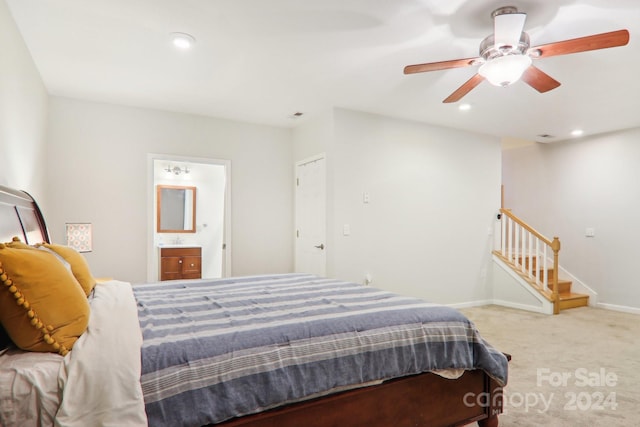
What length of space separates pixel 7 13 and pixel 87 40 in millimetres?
477

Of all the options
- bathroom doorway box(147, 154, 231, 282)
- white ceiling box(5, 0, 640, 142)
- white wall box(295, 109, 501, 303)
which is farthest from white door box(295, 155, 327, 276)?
bathroom doorway box(147, 154, 231, 282)

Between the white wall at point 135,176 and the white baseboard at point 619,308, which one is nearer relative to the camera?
the white wall at point 135,176

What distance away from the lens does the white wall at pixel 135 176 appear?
158 inches

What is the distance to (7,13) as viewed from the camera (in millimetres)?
2381

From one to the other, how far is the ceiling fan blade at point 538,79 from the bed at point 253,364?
5.56ft

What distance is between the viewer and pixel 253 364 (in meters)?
1.46

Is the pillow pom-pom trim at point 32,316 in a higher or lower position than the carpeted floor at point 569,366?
higher

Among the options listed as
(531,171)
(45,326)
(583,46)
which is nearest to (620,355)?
(583,46)

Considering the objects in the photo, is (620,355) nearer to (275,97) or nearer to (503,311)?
(503,311)

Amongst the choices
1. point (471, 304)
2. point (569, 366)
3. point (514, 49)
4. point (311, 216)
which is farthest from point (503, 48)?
point (471, 304)

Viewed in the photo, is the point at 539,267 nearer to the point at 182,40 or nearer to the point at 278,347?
the point at 278,347

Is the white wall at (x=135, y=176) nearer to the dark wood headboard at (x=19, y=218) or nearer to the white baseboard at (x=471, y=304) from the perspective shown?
the dark wood headboard at (x=19, y=218)

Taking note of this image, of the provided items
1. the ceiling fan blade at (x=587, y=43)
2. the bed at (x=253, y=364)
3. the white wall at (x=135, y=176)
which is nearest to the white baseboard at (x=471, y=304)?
the white wall at (x=135, y=176)

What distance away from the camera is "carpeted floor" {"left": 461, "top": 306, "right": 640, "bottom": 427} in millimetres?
2316
